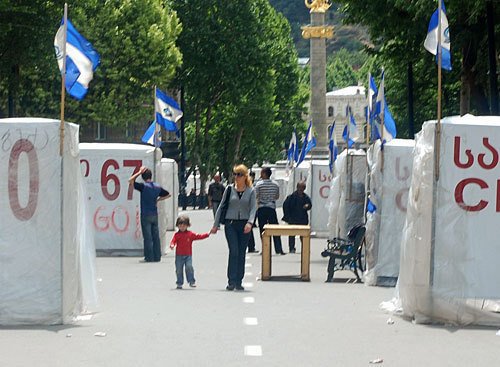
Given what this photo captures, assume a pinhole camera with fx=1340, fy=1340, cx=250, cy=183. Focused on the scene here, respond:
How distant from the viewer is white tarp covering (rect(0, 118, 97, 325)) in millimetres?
13250

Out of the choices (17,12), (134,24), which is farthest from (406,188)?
(134,24)

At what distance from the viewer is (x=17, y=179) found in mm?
13398

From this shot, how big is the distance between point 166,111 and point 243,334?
59.5ft

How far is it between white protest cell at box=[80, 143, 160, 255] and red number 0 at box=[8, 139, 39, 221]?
12.3 metres

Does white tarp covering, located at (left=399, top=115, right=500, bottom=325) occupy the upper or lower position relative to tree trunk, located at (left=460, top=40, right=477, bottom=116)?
lower

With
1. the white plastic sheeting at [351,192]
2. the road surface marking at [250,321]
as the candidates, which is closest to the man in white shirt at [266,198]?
the white plastic sheeting at [351,192]

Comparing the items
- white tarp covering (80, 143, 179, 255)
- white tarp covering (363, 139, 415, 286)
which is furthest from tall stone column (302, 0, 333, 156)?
white tarp covering (363, 139, 415, 286)

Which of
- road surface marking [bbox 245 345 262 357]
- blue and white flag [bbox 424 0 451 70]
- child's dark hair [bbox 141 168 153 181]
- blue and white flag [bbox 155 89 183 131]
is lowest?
road surface marking [bbox 245 345 262 357]

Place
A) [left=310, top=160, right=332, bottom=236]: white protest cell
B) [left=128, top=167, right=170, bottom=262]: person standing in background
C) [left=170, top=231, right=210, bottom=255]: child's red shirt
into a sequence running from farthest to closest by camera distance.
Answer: [left=310, top=160, right=332, bottom=236]: white protest cell → [left=128, top=167, right=170, bottom=262]: person standing in background → [left=170, top=231, right=210, bottom=255]: child's red shirt

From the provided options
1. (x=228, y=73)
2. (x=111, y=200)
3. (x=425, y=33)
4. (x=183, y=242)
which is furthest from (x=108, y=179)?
(x=228, y=73)

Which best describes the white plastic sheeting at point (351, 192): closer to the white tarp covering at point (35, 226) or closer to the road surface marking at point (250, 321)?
the road surface marking at point (250, 321)

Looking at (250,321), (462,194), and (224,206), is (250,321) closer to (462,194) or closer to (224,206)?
(462,194)

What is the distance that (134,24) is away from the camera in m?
57.9

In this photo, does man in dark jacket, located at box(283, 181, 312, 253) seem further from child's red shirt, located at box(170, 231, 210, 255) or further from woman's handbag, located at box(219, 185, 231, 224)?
child's red shirt, located at box(170, 231, 210, 255)
